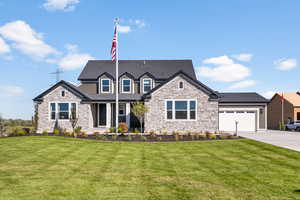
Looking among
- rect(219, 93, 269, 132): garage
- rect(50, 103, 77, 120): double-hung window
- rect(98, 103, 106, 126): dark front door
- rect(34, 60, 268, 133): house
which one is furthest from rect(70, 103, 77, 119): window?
rect(219, 93, 269, 132): garage

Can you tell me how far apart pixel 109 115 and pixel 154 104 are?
21.0 feet

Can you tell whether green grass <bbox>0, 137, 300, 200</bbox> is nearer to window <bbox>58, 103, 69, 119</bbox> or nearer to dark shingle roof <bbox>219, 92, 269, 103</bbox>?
window <bbox>58, 103, 69, 119</bbox>

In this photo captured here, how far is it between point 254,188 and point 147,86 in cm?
2229

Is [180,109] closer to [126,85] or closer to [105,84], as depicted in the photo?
[126,85]

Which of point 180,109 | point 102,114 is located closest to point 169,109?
point 180,109

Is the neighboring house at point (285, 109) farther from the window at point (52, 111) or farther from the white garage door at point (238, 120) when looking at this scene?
the window at point (52, 111)

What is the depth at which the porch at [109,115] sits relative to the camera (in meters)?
24.5

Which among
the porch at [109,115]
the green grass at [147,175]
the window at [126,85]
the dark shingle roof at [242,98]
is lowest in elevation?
the green grass at [147,175]

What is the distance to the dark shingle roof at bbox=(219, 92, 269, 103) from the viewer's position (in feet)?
84.6

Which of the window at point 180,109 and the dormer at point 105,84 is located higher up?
the dormer at point 105,84

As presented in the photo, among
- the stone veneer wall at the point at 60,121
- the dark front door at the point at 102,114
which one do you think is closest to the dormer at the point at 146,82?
the dark front door at the point at 102,114

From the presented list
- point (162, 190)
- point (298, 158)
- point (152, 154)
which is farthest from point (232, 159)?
point (162, 190)

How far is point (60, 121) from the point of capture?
22.6 m

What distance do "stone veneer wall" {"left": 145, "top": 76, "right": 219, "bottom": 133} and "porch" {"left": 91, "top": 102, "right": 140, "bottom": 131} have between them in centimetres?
428
